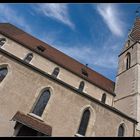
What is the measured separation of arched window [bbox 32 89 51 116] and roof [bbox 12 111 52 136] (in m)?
0.66

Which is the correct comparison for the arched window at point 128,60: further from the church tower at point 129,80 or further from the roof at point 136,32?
the roof at point 136,32

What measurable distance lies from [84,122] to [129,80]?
8.31 m

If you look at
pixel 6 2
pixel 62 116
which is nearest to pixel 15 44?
pixel 62 116

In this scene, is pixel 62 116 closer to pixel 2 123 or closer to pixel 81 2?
pixel 2 123

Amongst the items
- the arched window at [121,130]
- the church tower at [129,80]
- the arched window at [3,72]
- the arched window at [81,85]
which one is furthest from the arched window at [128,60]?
the arched window at [3,72]

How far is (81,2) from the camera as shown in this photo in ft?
3.44

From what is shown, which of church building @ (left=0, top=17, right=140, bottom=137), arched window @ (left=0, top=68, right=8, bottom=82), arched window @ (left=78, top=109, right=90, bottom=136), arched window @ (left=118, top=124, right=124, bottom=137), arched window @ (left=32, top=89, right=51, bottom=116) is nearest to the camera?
church building @ (left=0, top=17, right=140, bottom=137)

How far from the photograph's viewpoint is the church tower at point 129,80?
1555 cm

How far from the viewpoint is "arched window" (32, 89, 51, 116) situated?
11281 millimetres

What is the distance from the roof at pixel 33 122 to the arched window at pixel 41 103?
0.66m

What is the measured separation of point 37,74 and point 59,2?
1123cm

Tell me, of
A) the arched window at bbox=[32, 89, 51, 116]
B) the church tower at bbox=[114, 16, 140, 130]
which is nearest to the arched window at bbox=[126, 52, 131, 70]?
the church tower at bbox=[114, 16, 140, 130]

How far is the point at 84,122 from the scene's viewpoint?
12305 millimetres

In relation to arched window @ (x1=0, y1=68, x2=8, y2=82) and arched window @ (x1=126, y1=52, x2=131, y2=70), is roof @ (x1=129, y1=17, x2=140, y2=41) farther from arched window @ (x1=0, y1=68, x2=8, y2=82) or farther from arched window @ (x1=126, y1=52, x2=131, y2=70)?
arched window @ (x1=0, y1=68, x2=8, y2=82)
